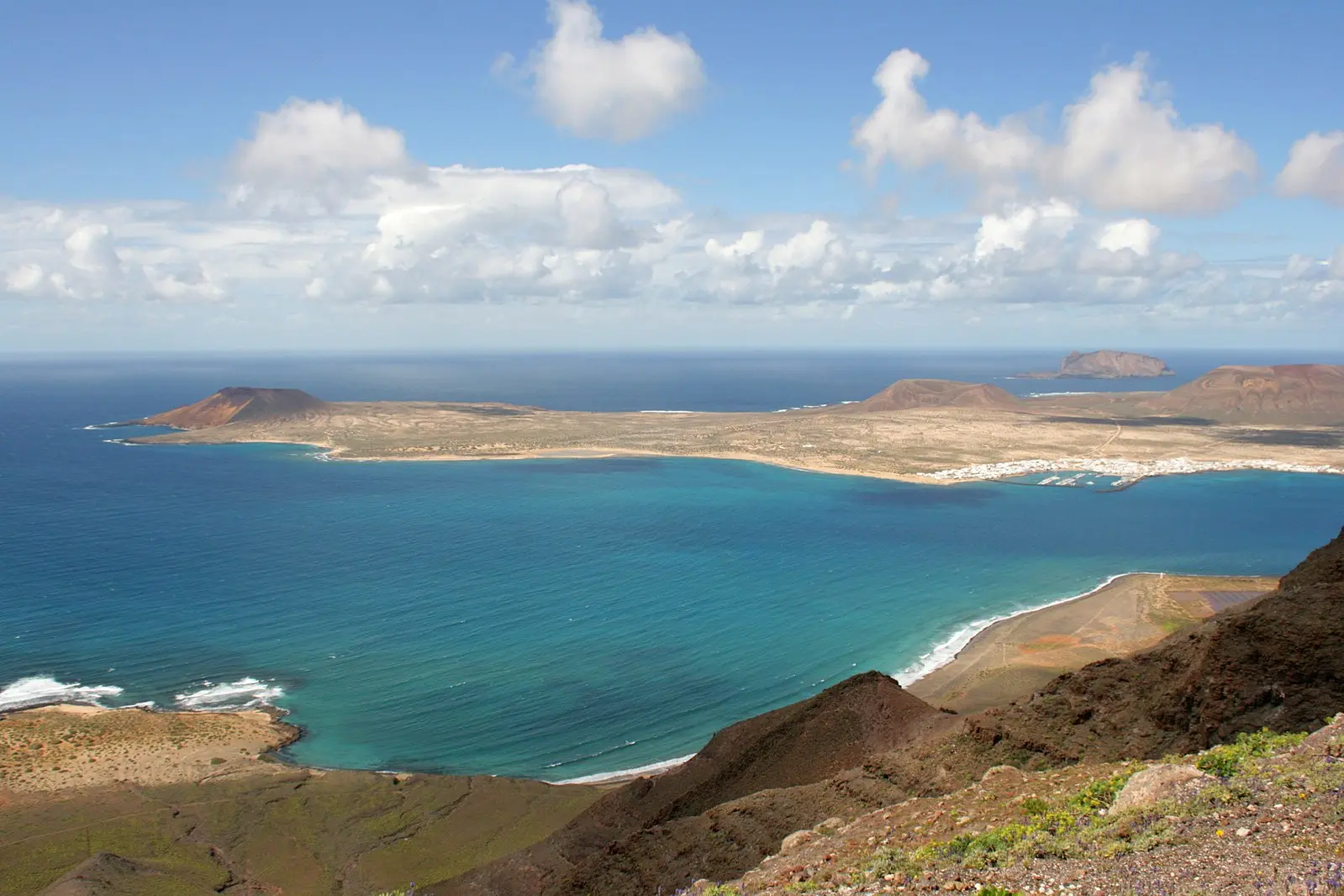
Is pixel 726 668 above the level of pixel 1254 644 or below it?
below

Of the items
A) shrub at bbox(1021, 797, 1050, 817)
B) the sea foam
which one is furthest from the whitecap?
shrub at bbox(1021, 797, 1050, 817)

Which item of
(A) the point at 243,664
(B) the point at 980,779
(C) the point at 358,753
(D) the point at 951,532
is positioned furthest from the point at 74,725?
(D) the point at 951,532

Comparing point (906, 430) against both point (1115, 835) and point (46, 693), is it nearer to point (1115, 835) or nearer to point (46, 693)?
point (46, 693)

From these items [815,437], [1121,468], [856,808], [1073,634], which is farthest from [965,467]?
[856,808]

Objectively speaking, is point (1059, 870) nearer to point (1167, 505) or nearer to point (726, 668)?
point (726, 668)

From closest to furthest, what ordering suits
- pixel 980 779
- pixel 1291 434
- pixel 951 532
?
1. pixel 980 779
2. pixel 951 532
3. pixel 1291 434

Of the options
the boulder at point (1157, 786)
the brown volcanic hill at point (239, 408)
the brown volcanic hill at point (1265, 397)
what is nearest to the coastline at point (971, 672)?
the boulder at point (1157, 786)
